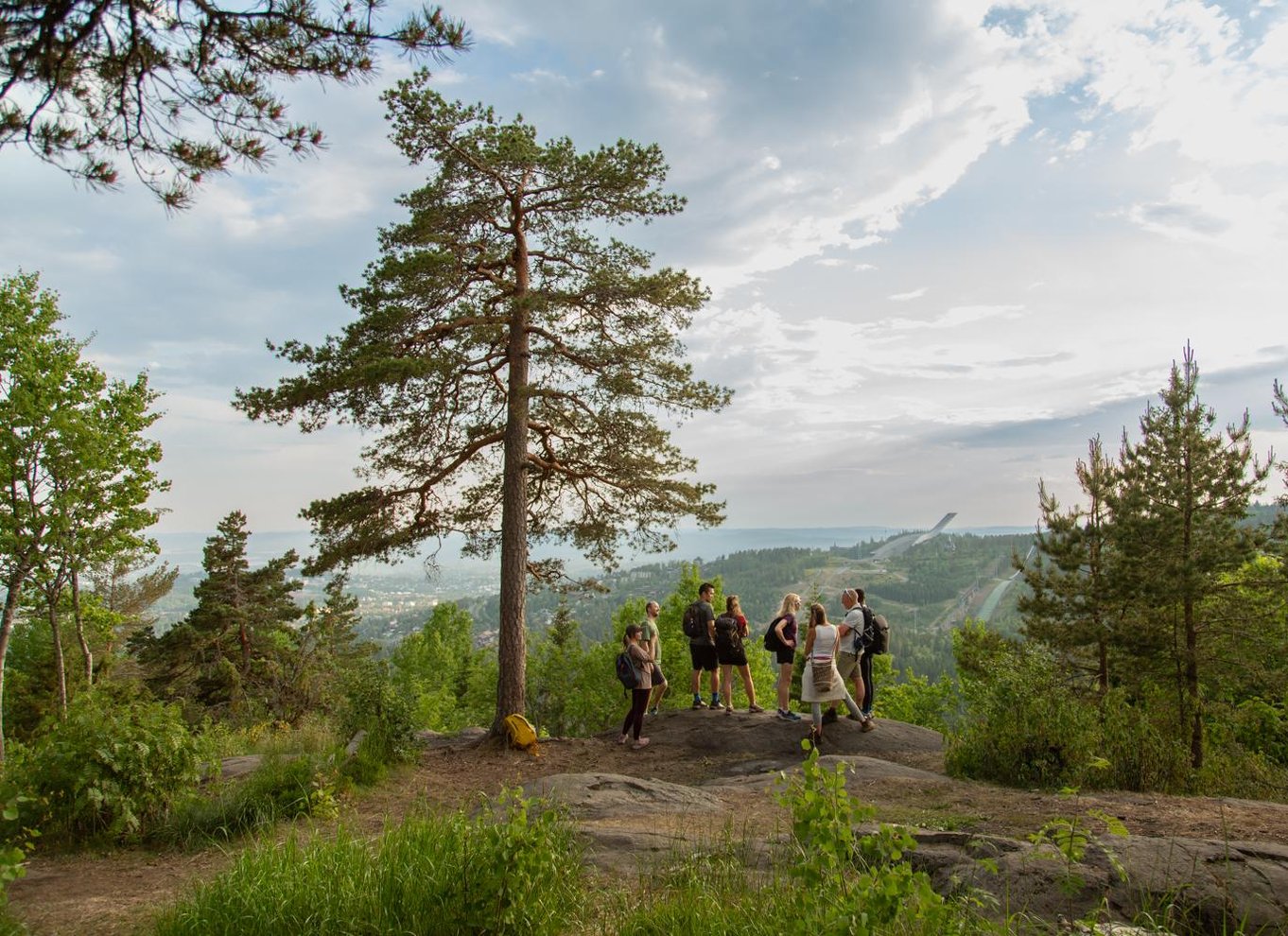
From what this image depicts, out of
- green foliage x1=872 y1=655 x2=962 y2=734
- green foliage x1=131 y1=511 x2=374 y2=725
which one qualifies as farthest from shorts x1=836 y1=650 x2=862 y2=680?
green foliage x1=872 y1=655 x2=962 y2=734

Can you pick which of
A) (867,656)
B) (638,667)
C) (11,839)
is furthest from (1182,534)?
(11,839)

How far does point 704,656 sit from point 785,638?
183cm

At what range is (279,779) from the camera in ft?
22.2

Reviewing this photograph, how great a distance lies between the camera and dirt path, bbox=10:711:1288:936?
15.3 ft

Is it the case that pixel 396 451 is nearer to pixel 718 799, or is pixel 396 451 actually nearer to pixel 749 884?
pixel 718 799

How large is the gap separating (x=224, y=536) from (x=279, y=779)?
68.8ft

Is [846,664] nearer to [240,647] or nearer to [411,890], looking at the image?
[411,890]

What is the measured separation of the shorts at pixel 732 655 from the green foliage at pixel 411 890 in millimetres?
7766

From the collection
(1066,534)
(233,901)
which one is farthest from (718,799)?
(1066,534)

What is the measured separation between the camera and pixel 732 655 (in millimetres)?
11531

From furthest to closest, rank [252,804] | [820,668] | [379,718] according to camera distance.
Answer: [820,668] → [379,718] → [252,804]

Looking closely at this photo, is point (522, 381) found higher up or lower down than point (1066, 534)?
higher up

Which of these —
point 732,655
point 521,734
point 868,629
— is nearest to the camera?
point 868,629

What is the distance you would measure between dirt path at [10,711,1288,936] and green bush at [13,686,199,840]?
348mm
